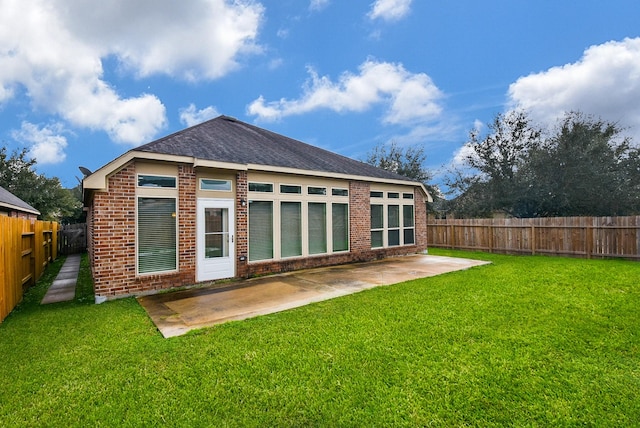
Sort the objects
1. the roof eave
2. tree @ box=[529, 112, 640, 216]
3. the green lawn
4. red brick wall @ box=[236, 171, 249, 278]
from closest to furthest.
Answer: the green lawn → the roof eave → red brick wall @ box=[236, 171, 249, 278] → tree @ box=[529, 112, 640, 216]

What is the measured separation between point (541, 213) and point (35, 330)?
67.6ft

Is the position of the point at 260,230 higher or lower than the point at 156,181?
lower

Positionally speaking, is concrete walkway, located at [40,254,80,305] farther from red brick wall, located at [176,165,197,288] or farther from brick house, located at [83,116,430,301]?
red brick wall, located at [176,165,197,288]

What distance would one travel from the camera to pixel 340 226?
9.73 meters

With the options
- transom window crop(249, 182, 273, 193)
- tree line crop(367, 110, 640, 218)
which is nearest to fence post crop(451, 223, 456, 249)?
tree line crop(367, 110, 640, 218)

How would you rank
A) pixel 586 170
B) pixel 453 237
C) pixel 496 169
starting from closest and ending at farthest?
pixel 453 237
pixel 586 170
pixel 496 169

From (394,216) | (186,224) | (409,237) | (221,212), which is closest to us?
(186,224)

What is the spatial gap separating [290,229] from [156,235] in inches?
134

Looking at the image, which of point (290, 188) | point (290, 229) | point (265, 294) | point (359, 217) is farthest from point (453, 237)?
point (265, 294)

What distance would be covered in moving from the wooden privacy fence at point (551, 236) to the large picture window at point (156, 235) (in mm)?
12291

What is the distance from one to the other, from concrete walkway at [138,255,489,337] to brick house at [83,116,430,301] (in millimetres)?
607

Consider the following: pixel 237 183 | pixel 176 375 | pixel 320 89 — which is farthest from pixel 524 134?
pixel 176 375

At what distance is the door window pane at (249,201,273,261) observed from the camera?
776 cm

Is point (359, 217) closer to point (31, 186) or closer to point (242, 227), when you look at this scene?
point (242, 227)
